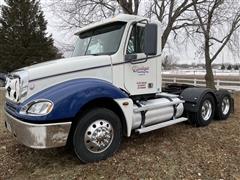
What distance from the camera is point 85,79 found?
4.70 m

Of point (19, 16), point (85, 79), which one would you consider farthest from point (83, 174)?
point (19, 16)

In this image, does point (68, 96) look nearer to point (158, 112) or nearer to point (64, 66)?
point (64, 66)

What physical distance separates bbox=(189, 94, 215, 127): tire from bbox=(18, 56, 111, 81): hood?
3.04 meters

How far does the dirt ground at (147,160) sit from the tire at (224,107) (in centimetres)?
153

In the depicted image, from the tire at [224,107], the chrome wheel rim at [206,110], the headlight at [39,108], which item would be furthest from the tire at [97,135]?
the tire at [224,107]

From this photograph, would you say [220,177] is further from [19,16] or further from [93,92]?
[19,16]

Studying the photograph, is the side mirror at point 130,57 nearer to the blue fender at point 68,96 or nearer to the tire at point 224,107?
the blue fender at point 68,96

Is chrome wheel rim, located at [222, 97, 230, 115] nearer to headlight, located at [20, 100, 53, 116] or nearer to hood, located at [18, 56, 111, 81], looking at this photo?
hood, located at [18, 56, 111, 81]

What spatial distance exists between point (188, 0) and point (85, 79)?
50.9ft

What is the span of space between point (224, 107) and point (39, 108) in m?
5.89

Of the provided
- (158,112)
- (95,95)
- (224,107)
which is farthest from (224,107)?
(95,95)

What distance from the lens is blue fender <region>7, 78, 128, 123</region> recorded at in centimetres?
408

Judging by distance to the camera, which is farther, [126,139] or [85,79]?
[126,139]

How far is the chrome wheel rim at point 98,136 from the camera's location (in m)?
4.52
